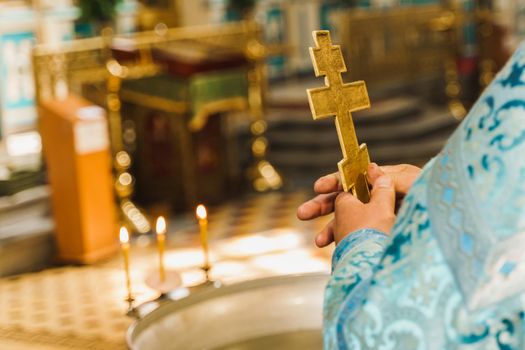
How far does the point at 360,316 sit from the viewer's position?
46.9 inches

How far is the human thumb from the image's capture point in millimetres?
1459

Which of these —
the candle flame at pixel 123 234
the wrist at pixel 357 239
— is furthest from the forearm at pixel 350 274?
the candle flame at pixel 123 234

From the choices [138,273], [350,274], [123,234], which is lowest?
[138,273]

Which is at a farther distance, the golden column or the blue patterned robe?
the golden column

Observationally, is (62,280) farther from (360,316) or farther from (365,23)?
(365,23)

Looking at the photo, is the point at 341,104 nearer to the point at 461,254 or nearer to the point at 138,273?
the point at 461,254

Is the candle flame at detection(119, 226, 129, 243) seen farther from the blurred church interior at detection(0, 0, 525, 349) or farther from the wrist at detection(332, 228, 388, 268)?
the wrist at detection(332, 228, 388, 268)

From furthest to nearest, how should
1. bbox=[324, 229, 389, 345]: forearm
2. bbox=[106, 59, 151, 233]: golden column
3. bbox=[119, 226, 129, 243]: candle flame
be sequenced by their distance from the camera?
bbox=[106, 59, 151, 233]: golden column
bbox=[119, 226, 129, 243]: candle flame
bbox=[324, 229, 389, 345]: forearm

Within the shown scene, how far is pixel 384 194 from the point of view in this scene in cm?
148

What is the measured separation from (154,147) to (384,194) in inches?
254

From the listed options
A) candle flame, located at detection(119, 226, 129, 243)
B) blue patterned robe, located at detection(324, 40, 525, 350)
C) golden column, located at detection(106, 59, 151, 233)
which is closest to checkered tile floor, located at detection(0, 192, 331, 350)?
golden column, located at detection(106, 59, 151, 233)

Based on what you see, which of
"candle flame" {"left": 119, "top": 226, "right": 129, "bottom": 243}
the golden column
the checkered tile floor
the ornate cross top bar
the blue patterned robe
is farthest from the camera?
the golden column

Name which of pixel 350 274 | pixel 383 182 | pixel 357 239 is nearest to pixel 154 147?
pixel 383 182

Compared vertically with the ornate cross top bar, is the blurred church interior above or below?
below
